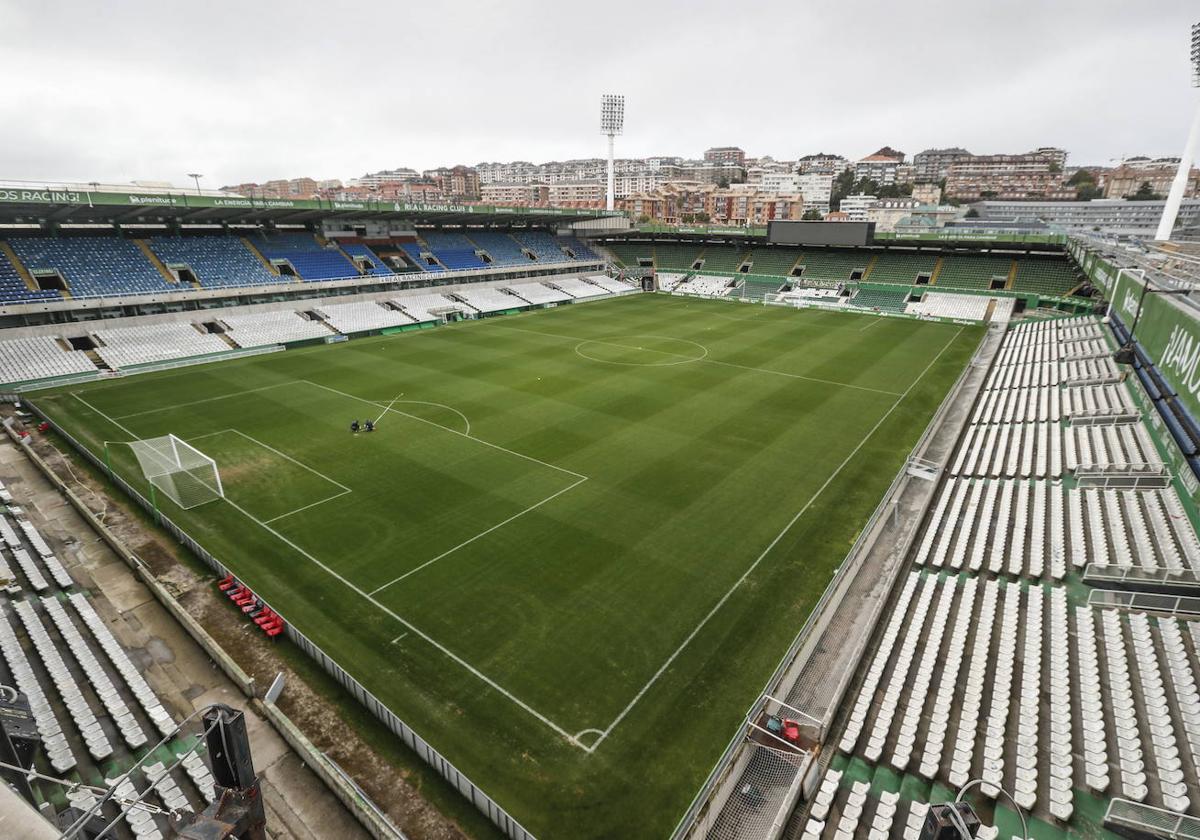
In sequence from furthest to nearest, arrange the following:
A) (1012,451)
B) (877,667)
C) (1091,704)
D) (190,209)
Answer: (190,209)
(1012,451)
(877,667)
(1091,704)

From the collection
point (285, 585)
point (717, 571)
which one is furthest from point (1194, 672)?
point (285, 585)

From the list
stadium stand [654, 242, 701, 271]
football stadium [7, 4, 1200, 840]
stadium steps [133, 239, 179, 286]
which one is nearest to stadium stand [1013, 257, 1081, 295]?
football stadium [7, 4, 1200, 840]

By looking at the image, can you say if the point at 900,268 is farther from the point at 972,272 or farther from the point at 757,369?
the point at 757,369

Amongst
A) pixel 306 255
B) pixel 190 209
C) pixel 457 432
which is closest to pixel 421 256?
pixel 306 255

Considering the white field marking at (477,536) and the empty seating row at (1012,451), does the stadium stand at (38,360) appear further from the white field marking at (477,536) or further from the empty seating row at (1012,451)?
the empty seating row at (1012,451)

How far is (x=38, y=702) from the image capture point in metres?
11.2

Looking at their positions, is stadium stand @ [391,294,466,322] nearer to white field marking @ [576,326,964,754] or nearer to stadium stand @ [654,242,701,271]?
stadium stand @ [654,242,701,271]

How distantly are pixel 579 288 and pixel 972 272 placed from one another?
3975cm

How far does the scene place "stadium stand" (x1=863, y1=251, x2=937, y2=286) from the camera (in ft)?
200

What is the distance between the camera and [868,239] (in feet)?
205

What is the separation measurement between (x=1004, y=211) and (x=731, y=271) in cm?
6952

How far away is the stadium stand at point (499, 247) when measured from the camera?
217 ft

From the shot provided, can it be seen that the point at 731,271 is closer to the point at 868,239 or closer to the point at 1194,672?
the point at 868,239

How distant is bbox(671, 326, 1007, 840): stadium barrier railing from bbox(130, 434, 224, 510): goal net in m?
18.8
